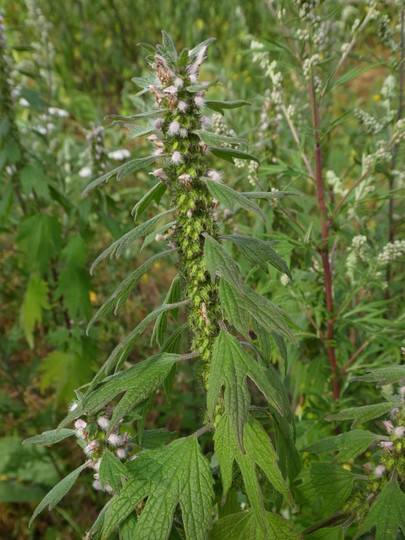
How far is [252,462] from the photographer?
112 centimetres

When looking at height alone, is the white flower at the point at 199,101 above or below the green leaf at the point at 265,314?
above

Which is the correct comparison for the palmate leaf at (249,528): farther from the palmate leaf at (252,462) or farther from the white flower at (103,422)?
the white flower at (103,422)

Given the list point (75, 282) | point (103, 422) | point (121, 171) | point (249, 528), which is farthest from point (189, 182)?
point (75, 282)

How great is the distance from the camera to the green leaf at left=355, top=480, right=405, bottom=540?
117 centimetres

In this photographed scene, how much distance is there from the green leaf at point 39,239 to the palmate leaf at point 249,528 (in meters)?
1.91

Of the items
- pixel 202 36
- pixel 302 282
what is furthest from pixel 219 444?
pixel 202 36

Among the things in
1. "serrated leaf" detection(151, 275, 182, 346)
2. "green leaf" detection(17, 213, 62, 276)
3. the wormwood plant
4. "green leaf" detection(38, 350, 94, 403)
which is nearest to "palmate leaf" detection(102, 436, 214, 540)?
the wormwood plant

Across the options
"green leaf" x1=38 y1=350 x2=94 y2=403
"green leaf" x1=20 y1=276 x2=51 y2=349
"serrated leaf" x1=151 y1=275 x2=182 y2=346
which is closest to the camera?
"serrated leaf" x1=151 y1=275 x2=182 y2=346

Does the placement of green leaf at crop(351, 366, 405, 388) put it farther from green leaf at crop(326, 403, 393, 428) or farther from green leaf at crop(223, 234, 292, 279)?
green leaf at crop(223, 234, 292, 279)

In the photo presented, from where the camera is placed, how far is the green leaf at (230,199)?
1045mm

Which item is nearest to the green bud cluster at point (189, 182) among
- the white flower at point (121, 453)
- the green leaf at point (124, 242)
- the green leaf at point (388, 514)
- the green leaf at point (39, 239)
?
the green leaf at point (124, 242)

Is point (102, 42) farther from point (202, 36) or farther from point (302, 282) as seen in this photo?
point (302, 282)

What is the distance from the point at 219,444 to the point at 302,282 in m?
1.23

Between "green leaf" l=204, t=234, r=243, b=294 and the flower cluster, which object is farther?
the flower cluster
